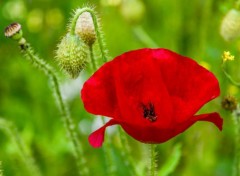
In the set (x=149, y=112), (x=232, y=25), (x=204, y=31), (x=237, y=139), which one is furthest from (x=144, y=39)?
(x=149, y=112)

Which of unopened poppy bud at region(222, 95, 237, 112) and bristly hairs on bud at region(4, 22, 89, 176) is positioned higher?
bristly hairs on bud at region(4, 22, 89, 176)

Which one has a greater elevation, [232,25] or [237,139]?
[232,25]

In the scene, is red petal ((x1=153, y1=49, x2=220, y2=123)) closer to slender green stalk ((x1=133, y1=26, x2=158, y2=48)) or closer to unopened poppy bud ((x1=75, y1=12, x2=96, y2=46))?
unopened poppy bud ((x1=75, y1=12, x2=96, y2=46))

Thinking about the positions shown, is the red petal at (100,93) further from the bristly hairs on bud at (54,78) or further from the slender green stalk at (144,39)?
the slender green stalk at (144,39)

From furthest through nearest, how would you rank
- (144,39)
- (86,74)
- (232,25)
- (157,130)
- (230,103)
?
(86,74), (144,39), (232,25), (230,103), (157,130)

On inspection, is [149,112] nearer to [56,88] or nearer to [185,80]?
[185,80]

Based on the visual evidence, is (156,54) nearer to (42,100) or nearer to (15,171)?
(15,171)

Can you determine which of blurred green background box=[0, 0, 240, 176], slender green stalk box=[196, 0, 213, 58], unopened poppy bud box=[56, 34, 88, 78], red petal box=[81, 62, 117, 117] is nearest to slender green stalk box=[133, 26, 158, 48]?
blurred green background box=[0, 0, 240, 176]
